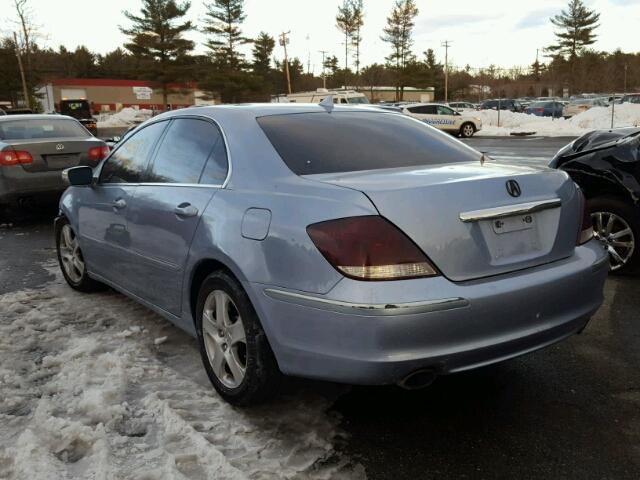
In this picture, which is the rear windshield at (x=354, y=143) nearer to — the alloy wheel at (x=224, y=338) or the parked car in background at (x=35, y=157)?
the alloy wheel at (x=224, y=338)

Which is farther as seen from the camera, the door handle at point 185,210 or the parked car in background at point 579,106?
the parked car in background at point 579,106

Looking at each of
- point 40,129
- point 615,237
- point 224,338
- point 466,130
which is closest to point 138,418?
point 224,338

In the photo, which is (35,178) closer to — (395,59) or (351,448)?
(351,448)

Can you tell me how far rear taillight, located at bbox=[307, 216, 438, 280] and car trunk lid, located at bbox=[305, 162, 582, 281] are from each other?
0.05 m

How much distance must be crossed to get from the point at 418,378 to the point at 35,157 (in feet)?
23.7

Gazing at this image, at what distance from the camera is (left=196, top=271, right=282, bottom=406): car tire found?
9.18 ft

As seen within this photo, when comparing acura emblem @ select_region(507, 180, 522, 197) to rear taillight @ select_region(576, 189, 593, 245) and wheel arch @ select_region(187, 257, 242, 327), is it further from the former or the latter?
wheel arch @ select_region(187, 257, 242, 327)

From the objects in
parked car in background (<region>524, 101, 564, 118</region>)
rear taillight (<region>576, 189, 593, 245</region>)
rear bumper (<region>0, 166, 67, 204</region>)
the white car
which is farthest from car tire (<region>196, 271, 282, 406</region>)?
parked car in background (<region>524, 101, 564, 118</region>)

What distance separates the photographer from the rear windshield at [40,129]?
8578 mm

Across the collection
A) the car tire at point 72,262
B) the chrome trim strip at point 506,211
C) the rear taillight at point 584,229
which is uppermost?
the chrome trim strip at point 506,211

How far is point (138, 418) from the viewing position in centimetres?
295

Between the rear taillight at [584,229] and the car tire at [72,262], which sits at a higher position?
the rear taillight at [584,229]

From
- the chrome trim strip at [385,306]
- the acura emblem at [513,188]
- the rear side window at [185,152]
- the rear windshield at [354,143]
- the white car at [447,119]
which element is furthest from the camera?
the white car at [447,119]

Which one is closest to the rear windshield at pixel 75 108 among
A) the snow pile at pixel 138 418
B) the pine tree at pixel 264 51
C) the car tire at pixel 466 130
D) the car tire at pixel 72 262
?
the car tire at pixel 466 130
